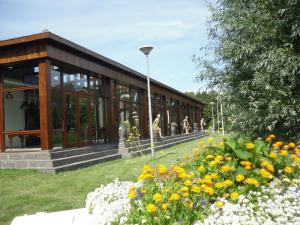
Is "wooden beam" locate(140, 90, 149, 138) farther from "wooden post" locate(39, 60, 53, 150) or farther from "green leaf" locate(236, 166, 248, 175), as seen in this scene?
"green leaf" locate(236, 166, 248, 175)

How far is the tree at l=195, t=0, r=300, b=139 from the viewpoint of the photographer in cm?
817

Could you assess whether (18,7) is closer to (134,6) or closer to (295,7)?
(134,6)

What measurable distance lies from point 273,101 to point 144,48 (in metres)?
5.00

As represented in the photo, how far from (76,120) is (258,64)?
7765 millimetres

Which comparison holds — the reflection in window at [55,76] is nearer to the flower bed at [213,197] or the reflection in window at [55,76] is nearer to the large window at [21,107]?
Result: the large window at [21,107]

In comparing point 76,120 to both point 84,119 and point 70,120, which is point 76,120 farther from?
point 84,119

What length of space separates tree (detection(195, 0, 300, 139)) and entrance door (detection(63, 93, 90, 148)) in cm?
570

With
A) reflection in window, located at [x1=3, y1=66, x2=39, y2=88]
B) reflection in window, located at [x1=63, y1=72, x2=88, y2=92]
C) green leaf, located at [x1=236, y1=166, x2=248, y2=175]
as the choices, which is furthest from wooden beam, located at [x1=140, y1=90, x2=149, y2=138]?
green leaf, located at [x1=236, y1=166, x2=248, y2=175]

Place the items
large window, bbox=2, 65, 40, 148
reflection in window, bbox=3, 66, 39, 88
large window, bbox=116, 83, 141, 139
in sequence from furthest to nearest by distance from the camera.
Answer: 1. large window, bbox=116, 83, 141, 139
2. reflection in window, bbox=3, 66, 39, 88
3. large window, bbox=2, 65, 40, 148

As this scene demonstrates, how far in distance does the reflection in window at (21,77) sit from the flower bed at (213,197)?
27.4 feet

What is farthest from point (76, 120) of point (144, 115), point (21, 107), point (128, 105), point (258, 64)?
point (144, 115)

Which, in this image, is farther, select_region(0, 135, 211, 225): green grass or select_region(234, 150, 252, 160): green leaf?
select_region(0, 135, 211, 225): green grass

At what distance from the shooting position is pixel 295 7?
8148 mm

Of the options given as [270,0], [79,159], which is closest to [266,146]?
[270,0]
